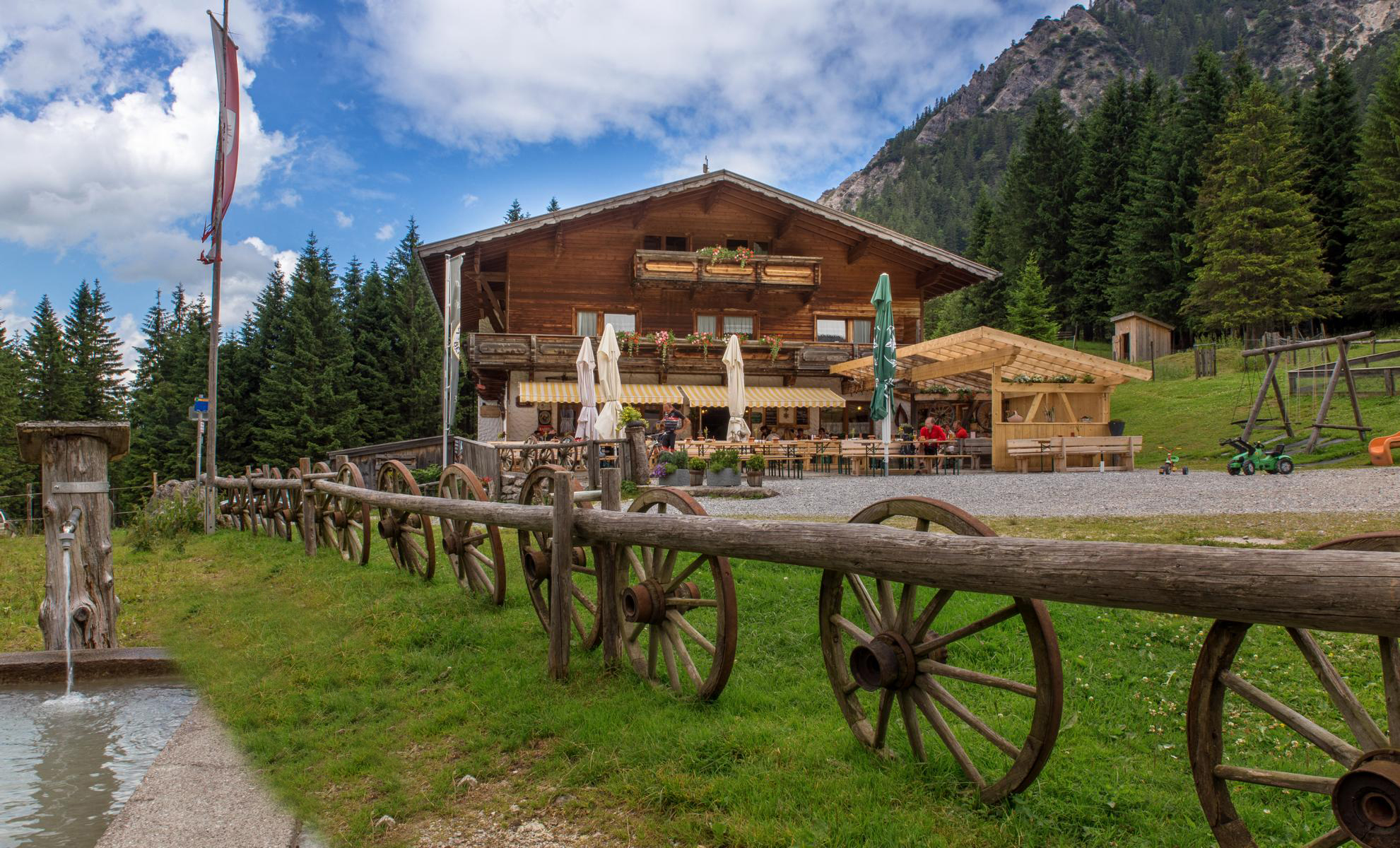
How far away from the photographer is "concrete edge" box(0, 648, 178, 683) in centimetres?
506

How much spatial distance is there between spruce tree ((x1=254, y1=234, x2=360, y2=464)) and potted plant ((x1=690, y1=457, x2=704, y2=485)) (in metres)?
29.5

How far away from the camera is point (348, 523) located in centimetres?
899

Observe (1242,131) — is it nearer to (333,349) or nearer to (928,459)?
(928,459)

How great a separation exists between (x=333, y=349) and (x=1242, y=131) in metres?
43.5

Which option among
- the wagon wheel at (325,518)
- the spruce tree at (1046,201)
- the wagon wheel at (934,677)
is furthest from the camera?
the spruce tree at (1046,201)

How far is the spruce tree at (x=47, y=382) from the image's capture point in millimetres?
45719

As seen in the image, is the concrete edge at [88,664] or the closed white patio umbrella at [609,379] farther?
the closed white patio umbrella at [609,379]

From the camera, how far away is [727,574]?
150 inches

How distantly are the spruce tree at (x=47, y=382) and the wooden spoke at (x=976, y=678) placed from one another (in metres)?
54.3

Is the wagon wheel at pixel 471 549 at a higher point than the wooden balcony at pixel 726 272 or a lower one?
lower

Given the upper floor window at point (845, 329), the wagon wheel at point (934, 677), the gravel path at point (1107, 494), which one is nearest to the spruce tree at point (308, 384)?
the upper floor window at point (845, 329)

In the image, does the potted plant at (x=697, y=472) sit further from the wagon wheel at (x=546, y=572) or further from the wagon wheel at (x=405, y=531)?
the wagon wheel at (x=546, y=572)

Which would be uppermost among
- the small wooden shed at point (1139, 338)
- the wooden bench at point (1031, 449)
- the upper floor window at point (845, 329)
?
the small wooden shed at point (1139, 338)

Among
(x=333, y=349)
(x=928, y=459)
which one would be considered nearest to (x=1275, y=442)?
(x=928, y=459)
